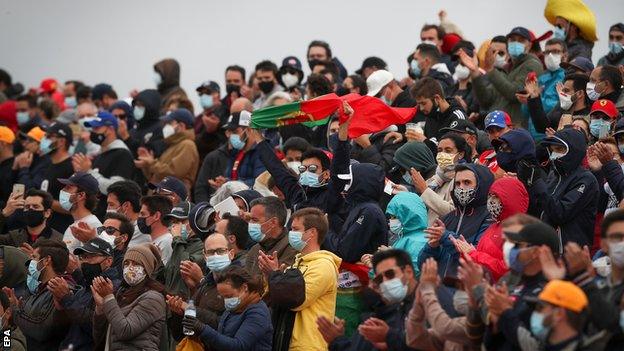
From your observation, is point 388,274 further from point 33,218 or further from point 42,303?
point 33,218

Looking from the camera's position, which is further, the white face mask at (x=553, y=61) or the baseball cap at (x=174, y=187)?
the white face mask at (x=553, y=61)

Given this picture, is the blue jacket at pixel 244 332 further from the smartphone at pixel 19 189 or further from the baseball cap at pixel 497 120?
the smartphone at pixel 19 189

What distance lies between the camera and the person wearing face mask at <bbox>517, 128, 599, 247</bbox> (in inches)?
383

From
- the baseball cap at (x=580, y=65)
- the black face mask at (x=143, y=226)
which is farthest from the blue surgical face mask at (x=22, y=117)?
the baseball cap at (x=580, y=65)

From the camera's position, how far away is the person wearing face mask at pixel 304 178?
1086 cm

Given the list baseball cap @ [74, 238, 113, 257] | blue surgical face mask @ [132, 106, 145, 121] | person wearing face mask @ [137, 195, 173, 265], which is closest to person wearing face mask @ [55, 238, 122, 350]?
baseball cap @ [74, 238, 113, 257]

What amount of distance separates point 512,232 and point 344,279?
225 cm

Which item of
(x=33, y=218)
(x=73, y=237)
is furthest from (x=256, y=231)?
(x=33, y=218)

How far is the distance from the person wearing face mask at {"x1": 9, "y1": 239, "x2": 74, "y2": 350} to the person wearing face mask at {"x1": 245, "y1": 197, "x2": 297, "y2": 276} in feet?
4.87

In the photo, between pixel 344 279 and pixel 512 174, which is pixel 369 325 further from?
pixel 512 174

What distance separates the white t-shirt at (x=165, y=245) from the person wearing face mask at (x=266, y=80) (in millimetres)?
3873

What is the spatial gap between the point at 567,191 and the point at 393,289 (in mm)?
2109

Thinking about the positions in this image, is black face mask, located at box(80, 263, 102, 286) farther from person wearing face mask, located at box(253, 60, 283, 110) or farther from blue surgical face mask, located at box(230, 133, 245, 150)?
person wearing face mask, located at box(253, 60, 283, 110)

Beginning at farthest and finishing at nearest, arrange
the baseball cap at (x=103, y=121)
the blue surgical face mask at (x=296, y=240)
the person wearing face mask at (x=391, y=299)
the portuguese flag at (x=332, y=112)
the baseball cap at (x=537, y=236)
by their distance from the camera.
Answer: the baseball cap at (x=103, y=121) → the portuguese flag at (x=332, y=112) → the blue surgical face mask at (x=296, y=240) → the person wearing face mask at (x=391, y=299) → the baseball cap at (x=537, y=236)
